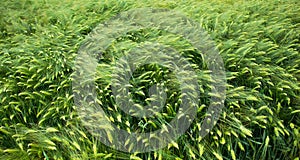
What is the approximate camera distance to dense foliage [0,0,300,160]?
6.48ft

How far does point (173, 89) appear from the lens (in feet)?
7.03

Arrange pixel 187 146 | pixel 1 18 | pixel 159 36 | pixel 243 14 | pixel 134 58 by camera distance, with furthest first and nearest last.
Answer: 1. pixel 1 18
2. pixel 243 14
3. pixel 159 36
4. pixel 134 58
5. pixel 187 146

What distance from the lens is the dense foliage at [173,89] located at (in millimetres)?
1974

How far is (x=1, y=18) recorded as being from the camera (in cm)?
318

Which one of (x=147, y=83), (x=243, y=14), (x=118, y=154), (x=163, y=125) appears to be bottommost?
(x=118, y=154)

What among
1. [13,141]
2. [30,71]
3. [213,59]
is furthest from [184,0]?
[13,141]

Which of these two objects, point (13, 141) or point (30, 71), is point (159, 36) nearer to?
point (30, 71)

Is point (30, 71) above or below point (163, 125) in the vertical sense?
above

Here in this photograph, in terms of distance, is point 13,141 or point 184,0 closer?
point 13,141

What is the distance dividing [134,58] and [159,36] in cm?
34

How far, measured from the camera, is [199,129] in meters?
1.96

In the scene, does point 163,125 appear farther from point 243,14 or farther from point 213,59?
point 243,14

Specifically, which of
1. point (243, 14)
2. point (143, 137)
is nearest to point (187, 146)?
point (143, 137)

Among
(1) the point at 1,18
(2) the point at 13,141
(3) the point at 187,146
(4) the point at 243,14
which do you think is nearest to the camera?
(3) the point at 187,146
